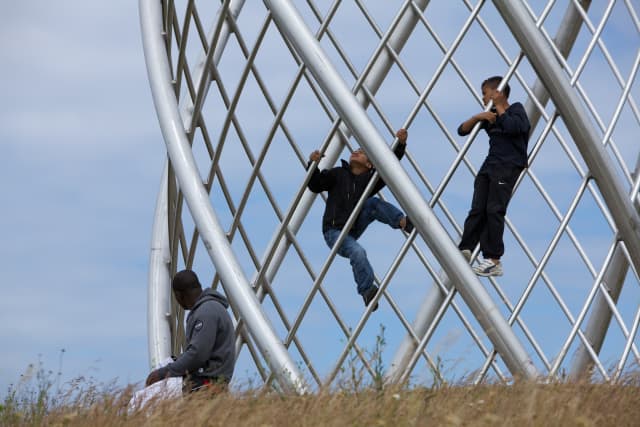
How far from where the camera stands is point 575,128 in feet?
29.1

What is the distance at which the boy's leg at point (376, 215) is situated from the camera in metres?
9.02

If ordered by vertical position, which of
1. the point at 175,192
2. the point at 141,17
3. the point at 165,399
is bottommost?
the point at 165,399

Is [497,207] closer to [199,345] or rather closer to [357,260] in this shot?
[357,260]

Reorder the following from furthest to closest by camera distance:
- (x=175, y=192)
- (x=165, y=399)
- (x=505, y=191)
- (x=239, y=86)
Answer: (x=175, y=192), (x=239, y=86), (x=505, y=191), (x=165, y=399)

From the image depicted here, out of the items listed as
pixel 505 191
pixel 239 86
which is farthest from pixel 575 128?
pixel 239 86

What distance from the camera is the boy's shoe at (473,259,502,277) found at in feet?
27.1

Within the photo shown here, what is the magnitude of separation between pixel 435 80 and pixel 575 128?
1411 millimetres

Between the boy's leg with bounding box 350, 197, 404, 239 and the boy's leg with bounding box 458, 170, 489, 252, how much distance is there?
2.35ft

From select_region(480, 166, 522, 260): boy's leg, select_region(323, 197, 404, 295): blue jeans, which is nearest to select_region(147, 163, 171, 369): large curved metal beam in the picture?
select_region(323, 197, 404, 295): blue jeans

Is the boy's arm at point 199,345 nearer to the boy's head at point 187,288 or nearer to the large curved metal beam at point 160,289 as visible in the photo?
the boy's head at point 187,288

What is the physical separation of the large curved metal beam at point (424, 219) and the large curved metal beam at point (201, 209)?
1424mm

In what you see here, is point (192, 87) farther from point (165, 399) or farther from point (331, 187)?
point (165, 399)

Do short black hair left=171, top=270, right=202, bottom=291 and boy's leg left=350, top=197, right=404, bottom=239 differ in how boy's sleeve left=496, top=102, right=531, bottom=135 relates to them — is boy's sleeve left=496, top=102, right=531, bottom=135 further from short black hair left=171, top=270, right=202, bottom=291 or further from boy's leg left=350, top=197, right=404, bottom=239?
short black hair left=171, top=270, right=202, bottom=291

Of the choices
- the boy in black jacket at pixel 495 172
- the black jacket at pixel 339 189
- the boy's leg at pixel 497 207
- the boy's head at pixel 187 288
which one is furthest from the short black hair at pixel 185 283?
the boy's leg at pixel 497 207
